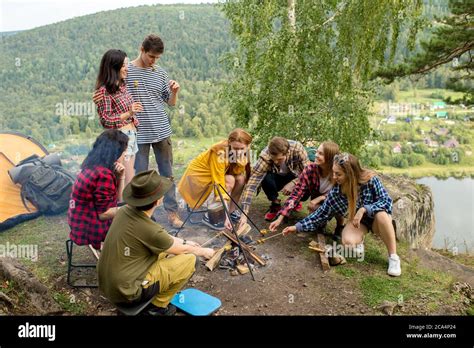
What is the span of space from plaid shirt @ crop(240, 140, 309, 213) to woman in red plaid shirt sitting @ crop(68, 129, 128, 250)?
4.73 feet

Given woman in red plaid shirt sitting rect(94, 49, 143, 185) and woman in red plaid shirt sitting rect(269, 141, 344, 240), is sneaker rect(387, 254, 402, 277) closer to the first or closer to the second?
woman in red plaid shirt sitting rect(269, 141, 344, 240)

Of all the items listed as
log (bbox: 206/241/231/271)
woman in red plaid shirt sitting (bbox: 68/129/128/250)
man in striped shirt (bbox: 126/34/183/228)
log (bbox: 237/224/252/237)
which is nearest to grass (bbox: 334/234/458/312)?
log (bbox: 237/224/252/237)

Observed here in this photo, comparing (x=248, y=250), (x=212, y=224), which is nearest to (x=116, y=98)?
(x=212, y=224)

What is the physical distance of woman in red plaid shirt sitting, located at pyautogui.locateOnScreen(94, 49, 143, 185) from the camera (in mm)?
4566

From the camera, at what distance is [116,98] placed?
15.5 feet

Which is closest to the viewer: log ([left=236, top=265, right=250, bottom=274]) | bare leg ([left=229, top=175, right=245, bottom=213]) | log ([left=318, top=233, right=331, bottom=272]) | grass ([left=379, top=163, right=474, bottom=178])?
log ([left=236, top=265, right=250, bottom=274])

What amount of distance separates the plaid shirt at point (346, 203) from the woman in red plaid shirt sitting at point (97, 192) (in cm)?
186

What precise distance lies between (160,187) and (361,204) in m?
2.12

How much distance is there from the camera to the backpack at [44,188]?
5.71 meters

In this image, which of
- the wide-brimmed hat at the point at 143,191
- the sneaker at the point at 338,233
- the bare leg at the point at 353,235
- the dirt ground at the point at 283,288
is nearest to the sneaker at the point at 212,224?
the dirt ground at the point at 283,288

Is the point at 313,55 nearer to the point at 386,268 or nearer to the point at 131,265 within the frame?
the point at 386,268

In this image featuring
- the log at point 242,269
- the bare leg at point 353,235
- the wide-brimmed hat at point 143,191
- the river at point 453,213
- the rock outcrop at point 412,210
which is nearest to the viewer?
the wide-brimmed hat at point 143,191

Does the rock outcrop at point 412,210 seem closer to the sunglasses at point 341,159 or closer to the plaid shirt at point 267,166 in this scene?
the plaid shirt at point 267,166

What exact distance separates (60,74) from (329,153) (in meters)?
3.67
